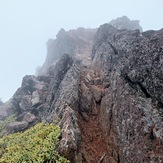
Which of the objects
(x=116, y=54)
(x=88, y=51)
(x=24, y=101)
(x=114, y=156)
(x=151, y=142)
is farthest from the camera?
(x=88, y=51)

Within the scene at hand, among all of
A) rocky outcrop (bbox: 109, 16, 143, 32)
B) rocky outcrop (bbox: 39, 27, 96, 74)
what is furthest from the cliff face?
rocky outcrop (bbox: 109, 16, 143, 32)

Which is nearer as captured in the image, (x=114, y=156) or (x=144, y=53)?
(x=114, y=156)

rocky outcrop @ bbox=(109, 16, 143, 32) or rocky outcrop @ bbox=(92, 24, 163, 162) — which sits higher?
rocky outcrop @ bbox=(109, 16, 143, 32)

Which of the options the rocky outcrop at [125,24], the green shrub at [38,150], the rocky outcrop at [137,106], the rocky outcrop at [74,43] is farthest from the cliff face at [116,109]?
the rocky outcrop at [125,24]

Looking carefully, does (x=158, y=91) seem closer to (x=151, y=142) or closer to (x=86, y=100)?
(x=151, y=142)

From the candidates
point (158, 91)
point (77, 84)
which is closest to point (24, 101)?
point (77, 84)

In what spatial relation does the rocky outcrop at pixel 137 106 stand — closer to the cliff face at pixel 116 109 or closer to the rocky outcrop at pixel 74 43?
the cliff face at pixel 116 109

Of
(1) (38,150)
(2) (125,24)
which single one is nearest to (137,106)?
(1) (38,150)

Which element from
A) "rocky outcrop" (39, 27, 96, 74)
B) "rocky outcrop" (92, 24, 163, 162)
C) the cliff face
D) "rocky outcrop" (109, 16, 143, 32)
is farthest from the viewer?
"rocky outcrop" (109, 16, 143, 32)

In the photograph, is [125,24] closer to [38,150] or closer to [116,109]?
[116,109]

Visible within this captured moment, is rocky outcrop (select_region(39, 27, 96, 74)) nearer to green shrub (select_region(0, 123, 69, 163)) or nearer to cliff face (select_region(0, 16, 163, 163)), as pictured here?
cliff face (select_region(0, 16, 163, 163))

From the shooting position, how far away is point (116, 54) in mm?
27047

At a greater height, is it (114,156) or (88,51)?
(88,51)

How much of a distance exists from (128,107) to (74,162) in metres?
6.44
